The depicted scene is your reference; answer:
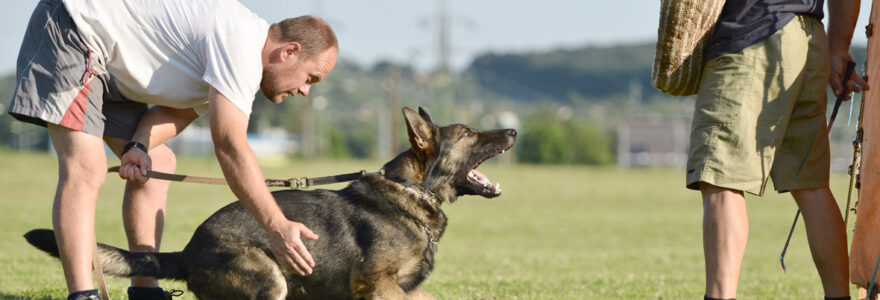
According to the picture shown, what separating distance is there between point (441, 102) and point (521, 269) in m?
60.3

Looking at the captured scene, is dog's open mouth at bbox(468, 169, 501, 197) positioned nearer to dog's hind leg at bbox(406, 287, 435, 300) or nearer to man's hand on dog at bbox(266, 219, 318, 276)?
dog's hind leg at bbox(406, 287, 435, 300)

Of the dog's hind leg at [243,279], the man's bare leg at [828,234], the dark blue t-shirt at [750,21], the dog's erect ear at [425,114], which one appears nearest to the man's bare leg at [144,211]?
the dog's hind leg at [243,279]

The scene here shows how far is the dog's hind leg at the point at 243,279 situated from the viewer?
15.1ft

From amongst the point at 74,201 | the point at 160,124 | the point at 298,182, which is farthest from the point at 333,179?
the point at 74,201

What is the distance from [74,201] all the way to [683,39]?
125 inches

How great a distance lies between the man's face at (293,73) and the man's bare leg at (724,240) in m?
1.99

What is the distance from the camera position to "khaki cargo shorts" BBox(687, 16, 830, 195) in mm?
4035

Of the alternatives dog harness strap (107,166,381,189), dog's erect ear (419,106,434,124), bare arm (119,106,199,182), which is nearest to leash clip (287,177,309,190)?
dog harness strap (107,166,381,189)

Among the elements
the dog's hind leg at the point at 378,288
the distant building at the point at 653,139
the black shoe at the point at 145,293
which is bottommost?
the distant building at the point at 653,139

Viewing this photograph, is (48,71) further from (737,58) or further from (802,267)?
(802,267)

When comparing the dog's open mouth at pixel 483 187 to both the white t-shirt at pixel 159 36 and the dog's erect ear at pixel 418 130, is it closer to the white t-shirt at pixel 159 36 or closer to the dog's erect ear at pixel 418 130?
the dog's erect ear at pixel 418 130

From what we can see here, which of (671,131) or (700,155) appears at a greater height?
(700,155)

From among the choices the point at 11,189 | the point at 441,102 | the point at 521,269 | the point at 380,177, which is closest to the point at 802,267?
the point at 521,269

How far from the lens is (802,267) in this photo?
34.3ft
